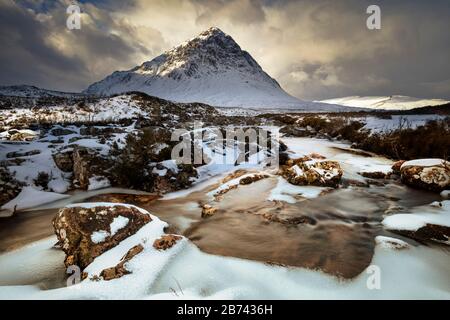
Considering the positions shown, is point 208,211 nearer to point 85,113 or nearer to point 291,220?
point 291,220

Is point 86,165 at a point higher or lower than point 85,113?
lower

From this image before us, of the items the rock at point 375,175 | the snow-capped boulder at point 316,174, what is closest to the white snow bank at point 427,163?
the rock at point 375,175

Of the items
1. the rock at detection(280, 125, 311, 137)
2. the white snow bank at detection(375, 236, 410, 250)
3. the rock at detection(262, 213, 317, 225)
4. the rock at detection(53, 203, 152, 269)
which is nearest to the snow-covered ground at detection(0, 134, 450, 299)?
the white snow bank at detection(375, 236, 410, 250)

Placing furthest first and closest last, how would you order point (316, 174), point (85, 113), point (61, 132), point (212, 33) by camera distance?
point (212, 33) → point (85, 113) → point (61, 132) → point (316, 174)

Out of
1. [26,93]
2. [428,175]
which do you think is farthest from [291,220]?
[26,93]

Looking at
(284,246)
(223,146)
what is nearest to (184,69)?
(223,146)
